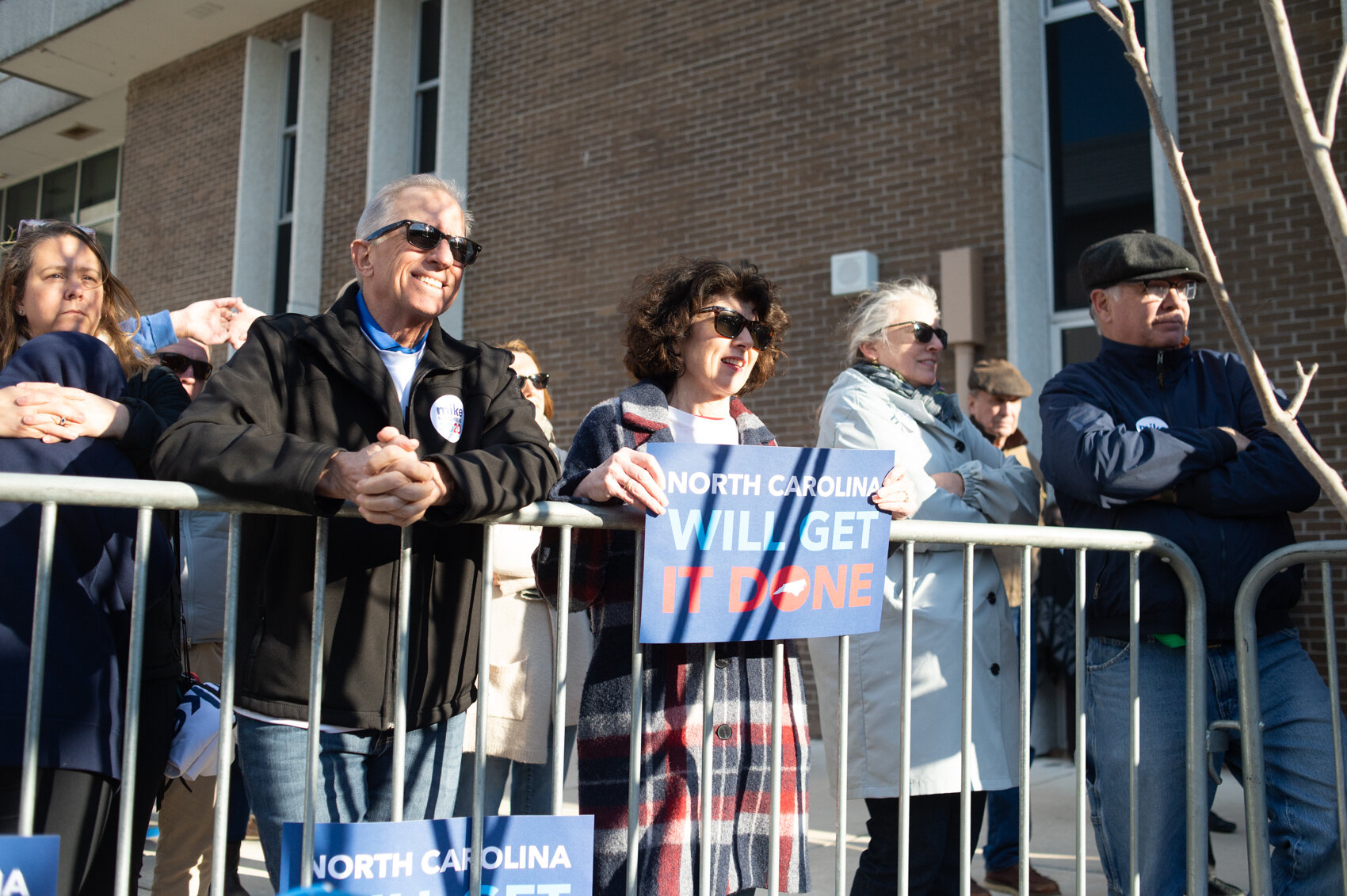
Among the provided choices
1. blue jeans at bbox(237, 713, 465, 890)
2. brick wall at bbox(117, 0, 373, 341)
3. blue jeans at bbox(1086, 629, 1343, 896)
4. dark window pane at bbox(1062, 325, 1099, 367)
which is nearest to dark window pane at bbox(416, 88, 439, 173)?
brick wall at bbox(117, 0, 373, 341)

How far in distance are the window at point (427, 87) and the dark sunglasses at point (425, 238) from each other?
399 inches

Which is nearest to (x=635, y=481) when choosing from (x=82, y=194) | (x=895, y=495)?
(x=895, y=495)

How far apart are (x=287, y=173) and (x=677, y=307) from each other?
11827mm

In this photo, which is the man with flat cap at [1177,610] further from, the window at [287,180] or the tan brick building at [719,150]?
the window at [287,180]

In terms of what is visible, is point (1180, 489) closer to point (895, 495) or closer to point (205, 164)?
point (895, 495)

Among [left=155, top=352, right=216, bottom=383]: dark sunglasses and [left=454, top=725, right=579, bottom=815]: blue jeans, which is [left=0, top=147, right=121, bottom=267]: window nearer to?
[left=155, top=352, right=216, bottom=383]: dark sunglasses

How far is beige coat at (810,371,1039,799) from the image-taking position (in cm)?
304

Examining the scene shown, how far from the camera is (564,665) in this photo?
92.2 inches

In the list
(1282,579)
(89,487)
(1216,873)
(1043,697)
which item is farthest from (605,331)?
(89,487)

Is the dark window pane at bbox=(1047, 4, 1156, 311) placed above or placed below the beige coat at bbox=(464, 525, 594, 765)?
above

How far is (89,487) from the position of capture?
1989mm

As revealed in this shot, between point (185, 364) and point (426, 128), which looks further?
point (426, 128)

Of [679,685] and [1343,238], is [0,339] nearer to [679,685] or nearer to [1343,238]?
[679,685]

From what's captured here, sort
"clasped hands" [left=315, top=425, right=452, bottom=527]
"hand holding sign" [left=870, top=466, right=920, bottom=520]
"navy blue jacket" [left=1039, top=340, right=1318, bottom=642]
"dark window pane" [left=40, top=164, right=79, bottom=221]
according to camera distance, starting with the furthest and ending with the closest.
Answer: "dark window pane" [left=40, top=164, right=79, bottom=221] < "navy blue jacket" [left=1039, top=340, right=1318, bottom=642] < "hand holding sign" [left=870, top=466, right=920, bottom=520] < "clasped hands" [left=315, top=425, right=452, bottom=527]
